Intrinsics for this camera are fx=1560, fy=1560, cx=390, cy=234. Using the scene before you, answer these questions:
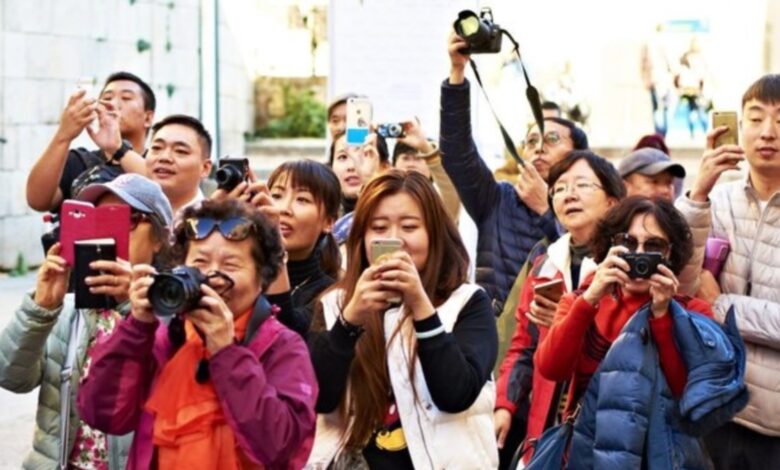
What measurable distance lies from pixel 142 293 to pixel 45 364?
105 cm

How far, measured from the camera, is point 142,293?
4164mm

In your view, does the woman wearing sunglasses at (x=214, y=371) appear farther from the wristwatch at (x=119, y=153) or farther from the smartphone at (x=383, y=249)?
the wristwatch at (x=119, y=153)

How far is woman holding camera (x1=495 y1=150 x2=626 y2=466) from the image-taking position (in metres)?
5.71

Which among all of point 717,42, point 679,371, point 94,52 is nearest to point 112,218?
point 679,371

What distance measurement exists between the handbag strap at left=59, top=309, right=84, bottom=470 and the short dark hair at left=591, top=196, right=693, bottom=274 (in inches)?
72.5

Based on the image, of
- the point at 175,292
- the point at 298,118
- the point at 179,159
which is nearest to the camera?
the point at 175,292

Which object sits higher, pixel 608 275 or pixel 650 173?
pixel 650 173

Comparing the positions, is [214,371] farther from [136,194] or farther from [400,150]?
[400,150]

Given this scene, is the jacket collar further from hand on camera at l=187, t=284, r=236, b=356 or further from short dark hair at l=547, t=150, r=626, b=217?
hand on camera at l=187, t=284, r=236, b=356

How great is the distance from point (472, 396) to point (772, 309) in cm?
160

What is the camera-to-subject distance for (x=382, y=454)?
4.78 metres

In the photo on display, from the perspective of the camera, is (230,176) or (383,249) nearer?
(383,249)

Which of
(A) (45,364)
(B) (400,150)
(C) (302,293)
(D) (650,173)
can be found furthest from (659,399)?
(B) (400,150)

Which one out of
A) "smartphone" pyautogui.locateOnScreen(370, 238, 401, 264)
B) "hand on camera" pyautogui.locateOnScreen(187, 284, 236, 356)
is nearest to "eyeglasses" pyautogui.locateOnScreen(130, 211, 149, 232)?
"smartphone" pyautogui.locateOnScreen(370, 238, 401, 264)
